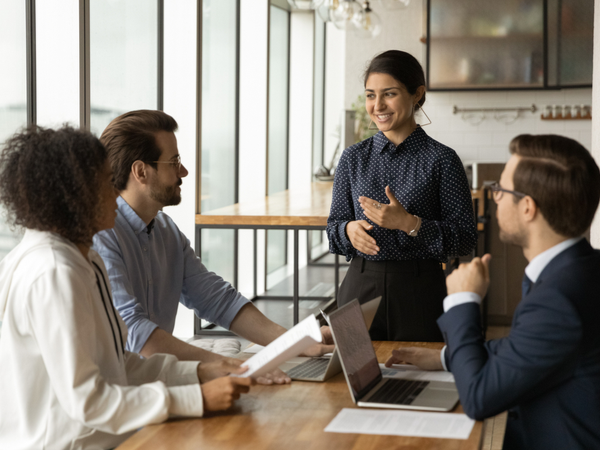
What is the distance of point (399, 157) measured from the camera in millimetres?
2312

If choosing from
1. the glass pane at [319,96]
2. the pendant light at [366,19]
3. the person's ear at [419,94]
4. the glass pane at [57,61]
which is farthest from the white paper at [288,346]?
the glass pane at [319,96]

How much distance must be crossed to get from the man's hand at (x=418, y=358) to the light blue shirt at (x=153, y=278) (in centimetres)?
62

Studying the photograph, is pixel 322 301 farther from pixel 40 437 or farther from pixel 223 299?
pixel 40 437

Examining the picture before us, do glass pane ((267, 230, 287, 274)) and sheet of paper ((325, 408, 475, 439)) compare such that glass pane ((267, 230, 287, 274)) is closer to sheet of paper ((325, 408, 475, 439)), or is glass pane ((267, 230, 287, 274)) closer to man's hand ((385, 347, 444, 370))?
man's hand ((385, 347, 444, 370))

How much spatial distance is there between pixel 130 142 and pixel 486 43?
17.8ft

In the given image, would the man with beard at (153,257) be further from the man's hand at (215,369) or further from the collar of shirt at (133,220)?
the man's hand at (215,369)

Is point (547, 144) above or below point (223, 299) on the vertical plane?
above

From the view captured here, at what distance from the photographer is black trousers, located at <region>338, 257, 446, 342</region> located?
223 centimetres

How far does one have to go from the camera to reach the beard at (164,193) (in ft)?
6.80

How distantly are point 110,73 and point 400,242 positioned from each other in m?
2.23

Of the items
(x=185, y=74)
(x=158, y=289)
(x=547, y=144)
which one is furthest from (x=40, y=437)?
(x=185, y=74)

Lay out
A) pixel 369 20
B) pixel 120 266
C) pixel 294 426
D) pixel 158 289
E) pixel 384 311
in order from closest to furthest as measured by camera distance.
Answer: pixel 294 426, pixel 120 266, pixel 158 289, pixel 384 311, pixel 369 20

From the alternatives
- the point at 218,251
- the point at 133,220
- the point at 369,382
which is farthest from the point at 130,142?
the point at 218,251

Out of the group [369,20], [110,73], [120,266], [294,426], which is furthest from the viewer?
[369,20]
